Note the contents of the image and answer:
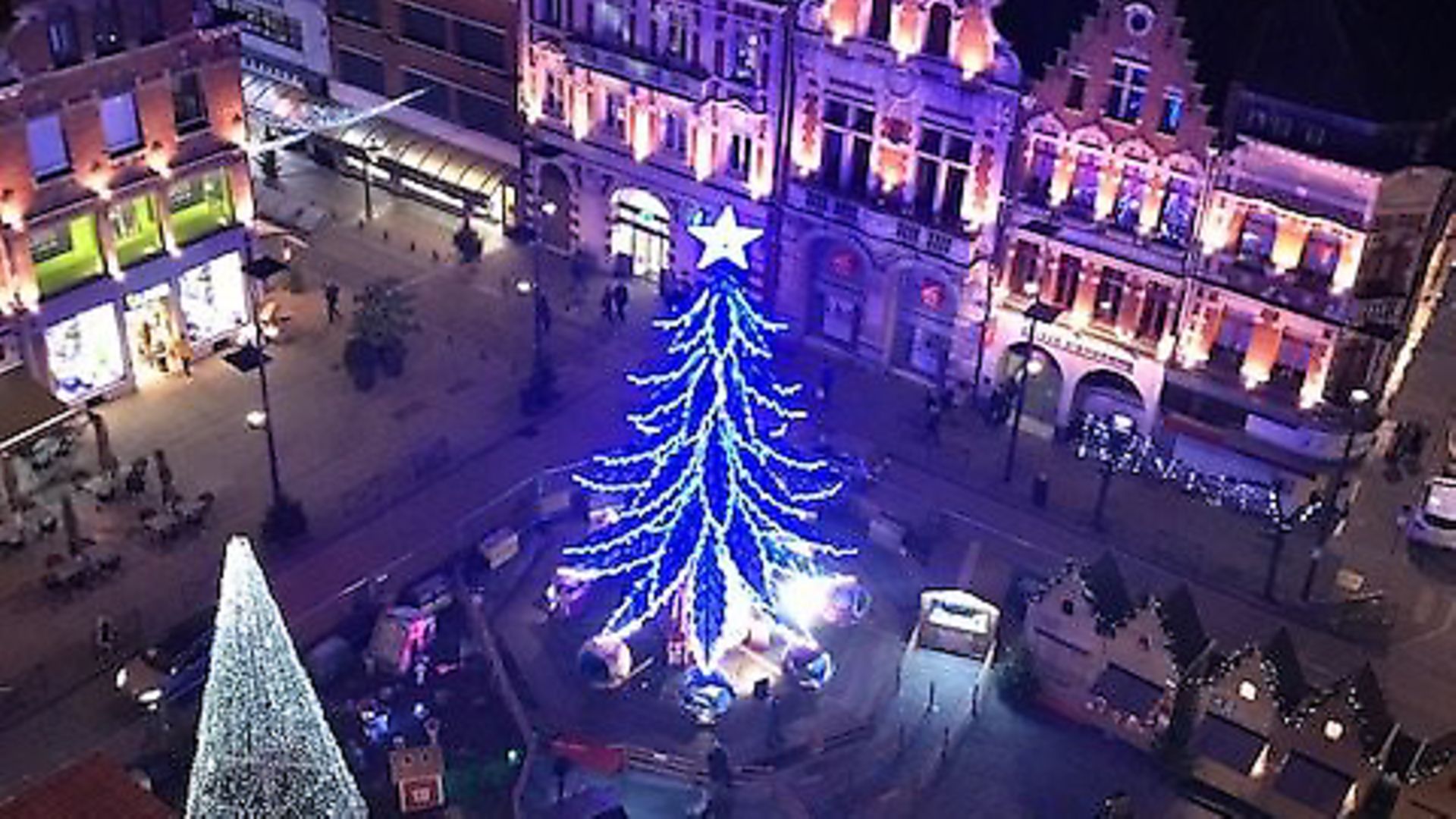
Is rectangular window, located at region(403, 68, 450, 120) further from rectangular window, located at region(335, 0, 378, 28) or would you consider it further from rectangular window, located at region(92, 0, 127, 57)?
rectangular window, located at region(92, 0, 127, 57)

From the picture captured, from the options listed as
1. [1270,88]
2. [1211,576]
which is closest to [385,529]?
[1211,576]

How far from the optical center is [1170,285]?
56.5 metres

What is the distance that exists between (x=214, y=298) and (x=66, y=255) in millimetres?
6843

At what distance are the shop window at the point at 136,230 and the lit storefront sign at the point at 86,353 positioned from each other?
81.7 inches

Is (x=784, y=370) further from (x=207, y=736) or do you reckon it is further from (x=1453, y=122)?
(x=207, y=736)

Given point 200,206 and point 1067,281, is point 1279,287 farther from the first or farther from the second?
point 200,206

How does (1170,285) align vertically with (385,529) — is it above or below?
above

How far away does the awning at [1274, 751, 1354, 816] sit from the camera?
43.7 m

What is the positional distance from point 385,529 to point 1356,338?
106 ft

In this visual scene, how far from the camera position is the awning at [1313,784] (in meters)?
43.7

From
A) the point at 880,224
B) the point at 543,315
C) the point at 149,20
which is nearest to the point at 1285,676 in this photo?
the point at 880,224

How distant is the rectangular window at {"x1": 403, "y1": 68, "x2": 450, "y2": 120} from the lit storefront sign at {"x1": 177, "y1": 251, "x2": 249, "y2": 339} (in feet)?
46.5

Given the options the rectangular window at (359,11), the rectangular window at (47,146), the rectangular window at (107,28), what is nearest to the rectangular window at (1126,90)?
the rectangular window at (107,28)

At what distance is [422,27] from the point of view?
237 ft
